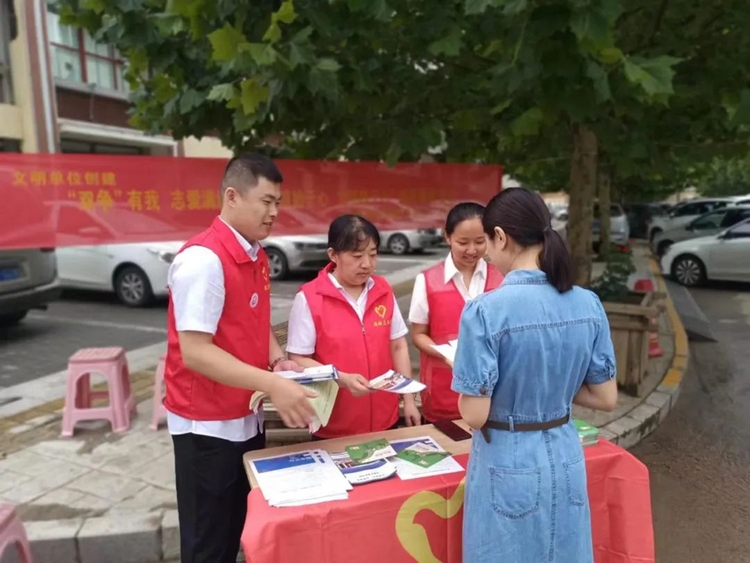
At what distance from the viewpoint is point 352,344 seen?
229cm

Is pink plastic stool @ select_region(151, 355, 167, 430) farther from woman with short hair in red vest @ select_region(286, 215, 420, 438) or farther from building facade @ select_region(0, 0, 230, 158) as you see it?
building facade @ select_region(0, 0, 230, 158)

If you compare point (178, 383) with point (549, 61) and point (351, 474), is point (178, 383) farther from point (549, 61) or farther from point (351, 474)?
point (549, 61)

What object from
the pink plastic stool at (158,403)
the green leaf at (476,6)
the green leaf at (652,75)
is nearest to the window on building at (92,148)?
Answer: the pink plastic stool at (158,403)

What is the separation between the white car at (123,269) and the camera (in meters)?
8.66

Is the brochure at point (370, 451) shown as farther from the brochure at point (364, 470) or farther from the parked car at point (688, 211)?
the parked car at point (688, 211)

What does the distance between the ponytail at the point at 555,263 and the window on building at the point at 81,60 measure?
41.9 ft

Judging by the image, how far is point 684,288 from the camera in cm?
1154

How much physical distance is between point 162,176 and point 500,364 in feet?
12.3

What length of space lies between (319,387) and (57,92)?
44.2 ft

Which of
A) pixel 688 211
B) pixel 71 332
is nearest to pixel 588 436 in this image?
pixel 71 332

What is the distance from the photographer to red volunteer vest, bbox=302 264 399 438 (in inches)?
89.7

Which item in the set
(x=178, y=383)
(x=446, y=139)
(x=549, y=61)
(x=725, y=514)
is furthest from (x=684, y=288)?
(x=178, y=383)

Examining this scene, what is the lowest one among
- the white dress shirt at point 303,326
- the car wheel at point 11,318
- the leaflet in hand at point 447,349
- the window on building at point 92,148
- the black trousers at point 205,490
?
the car wheel at point 11,318

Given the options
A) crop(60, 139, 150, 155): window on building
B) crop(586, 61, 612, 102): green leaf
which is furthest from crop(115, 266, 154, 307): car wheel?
crop(586, 61, 612, 102): green leaf
